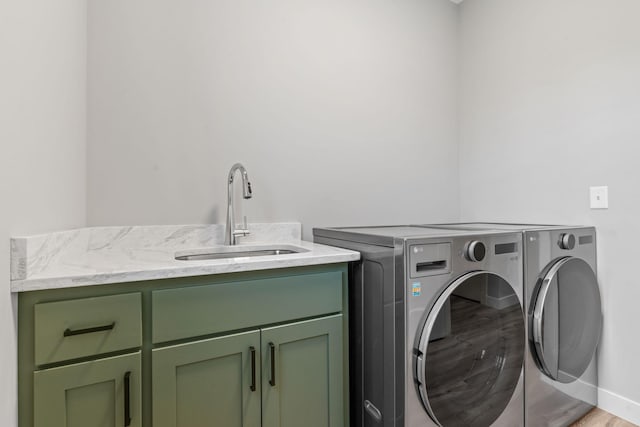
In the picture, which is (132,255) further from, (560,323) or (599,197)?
(599,197)

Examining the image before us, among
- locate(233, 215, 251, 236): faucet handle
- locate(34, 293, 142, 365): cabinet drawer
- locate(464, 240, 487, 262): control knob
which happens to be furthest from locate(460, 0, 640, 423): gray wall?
locate(34, 293, 142, 365): cabinet drawer

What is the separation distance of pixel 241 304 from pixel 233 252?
0.51 meters

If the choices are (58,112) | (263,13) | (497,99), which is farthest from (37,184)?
(497,99)

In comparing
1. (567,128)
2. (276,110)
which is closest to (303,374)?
(276,110)

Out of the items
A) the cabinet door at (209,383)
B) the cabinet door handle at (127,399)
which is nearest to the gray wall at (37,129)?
the cabinet door handle at (127,399)

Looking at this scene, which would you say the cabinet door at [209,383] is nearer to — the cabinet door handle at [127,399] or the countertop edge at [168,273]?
the cabinet door handle at [127,399]

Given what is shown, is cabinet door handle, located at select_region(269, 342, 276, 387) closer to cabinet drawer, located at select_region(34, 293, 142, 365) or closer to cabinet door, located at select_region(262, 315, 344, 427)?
cabinet door, located at select_region(262, 315, 344, 427)

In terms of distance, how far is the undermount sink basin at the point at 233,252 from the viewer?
5.10 ft

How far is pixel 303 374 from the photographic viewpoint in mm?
1277

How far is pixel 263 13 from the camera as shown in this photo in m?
1.81

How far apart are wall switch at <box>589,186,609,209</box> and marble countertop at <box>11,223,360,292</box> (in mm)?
1378

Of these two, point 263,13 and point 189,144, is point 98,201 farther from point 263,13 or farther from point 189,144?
point 263,13

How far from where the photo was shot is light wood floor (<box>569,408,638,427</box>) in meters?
1.60

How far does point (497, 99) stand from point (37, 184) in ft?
8.45
